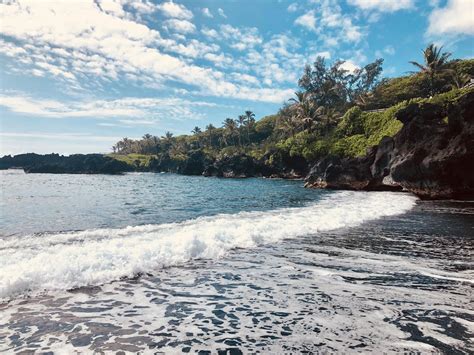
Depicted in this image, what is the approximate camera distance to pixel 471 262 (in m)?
8.88

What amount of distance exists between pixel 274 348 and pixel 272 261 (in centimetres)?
474

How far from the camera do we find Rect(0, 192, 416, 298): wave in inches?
292

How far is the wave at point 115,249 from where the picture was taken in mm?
7422

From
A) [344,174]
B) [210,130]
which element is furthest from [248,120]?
[344,174]

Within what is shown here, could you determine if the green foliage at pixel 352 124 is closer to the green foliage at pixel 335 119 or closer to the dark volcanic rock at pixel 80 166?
the green foliage at pixel 335 119

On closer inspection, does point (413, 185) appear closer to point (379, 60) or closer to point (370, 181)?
point (370, 181)

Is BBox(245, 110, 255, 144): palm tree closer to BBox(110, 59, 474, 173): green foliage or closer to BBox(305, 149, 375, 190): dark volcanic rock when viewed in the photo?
BBox(110, 59, 474, 173): green foliage

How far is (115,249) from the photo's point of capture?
9500mm

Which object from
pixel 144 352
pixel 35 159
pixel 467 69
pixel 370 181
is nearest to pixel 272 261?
pixel 144 352

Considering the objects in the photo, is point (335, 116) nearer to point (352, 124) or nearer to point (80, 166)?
point (352, 124)

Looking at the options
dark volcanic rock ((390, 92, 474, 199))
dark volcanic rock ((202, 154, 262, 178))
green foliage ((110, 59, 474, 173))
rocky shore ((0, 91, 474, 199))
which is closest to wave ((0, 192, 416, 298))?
dark volcanic rock ((390, 92, 474, 199))

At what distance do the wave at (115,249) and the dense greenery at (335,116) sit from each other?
36.9 meters

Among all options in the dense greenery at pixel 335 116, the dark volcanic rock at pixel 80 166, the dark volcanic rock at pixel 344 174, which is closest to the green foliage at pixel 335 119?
the dense greenery at pixel 335 116

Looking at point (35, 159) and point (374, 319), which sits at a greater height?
point (35, 159)
